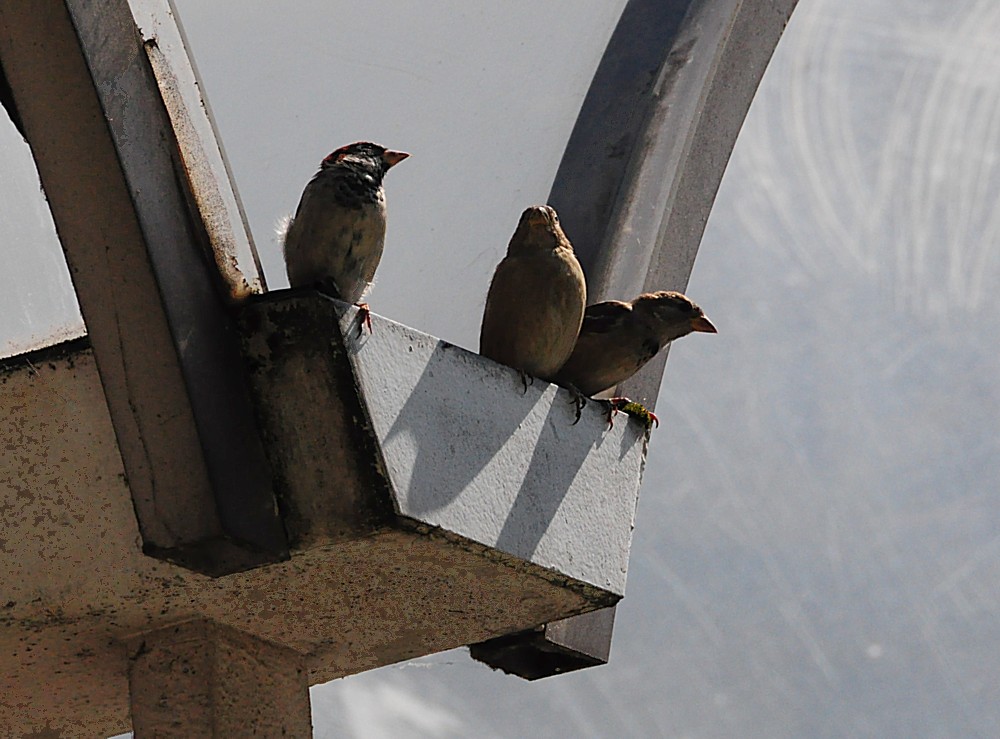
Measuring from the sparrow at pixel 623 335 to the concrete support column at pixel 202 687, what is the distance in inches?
45.0

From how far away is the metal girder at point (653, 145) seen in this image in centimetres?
568

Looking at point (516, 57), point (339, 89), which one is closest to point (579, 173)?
point (516, 57)

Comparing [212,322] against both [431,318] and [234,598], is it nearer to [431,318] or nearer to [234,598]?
[234,598]

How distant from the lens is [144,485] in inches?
160

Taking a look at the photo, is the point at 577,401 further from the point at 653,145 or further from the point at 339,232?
the point at 653,145

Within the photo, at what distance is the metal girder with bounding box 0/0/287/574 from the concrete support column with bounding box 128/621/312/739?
0.61 meters

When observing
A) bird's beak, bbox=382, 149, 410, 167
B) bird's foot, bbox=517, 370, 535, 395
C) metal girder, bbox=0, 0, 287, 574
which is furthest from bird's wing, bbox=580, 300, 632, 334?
metal girder, bbox=0, 0, 287, 574

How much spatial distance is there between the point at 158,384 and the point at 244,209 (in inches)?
29.5

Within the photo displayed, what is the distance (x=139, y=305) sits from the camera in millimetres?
4082

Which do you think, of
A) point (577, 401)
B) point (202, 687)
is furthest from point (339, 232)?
point (202, 687)

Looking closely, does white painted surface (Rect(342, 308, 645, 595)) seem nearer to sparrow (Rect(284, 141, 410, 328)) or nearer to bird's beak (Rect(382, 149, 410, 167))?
sparrow (Rect(284, 141, 410, 328))

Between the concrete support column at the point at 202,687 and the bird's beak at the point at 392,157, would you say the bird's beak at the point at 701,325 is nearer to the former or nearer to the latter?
the bird's beak at the point at 392,157

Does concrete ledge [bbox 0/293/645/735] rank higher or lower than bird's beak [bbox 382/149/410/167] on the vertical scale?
lower

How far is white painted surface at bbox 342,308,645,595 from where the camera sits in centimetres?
409
